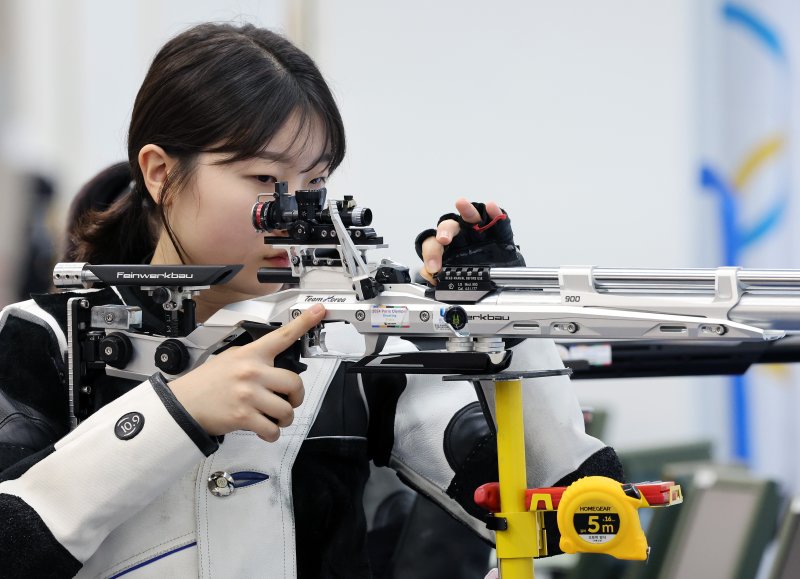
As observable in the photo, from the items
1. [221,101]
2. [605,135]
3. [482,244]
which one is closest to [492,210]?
[482,244]

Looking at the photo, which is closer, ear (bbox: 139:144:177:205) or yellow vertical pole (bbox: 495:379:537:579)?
yellow vertical pole (bbox: 495:379:537:579)

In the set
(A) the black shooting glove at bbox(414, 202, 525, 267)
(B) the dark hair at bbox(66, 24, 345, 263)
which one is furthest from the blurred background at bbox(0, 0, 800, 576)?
(A) the black shooting glove at bbox(414, 202, 525, 267)

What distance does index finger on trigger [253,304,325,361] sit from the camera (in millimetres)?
889

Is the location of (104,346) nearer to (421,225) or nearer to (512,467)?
(512,467)

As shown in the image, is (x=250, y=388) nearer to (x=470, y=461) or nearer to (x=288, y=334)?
(x=288, y=334)

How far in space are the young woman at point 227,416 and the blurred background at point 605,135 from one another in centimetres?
164

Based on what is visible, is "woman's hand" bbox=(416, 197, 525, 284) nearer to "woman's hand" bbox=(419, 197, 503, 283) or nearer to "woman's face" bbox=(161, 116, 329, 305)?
"woman's hand" bbox=(419, 197, 503, 283)

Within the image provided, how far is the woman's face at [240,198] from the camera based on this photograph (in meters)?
1.02

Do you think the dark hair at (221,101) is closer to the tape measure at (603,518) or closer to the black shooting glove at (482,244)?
the black shooting glove at (482,244)

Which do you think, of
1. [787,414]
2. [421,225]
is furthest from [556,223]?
[787,414]

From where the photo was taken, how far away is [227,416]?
0.89m

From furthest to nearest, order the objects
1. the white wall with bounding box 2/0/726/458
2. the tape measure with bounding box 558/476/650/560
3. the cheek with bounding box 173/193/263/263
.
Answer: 1. the white wall with bounding box 2/0/726/458
2. the cheek with bounding box 173/193/263/263
3. the tape measure with bounding box 558/476/650/560

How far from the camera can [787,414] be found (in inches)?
118

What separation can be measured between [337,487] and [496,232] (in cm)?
30
